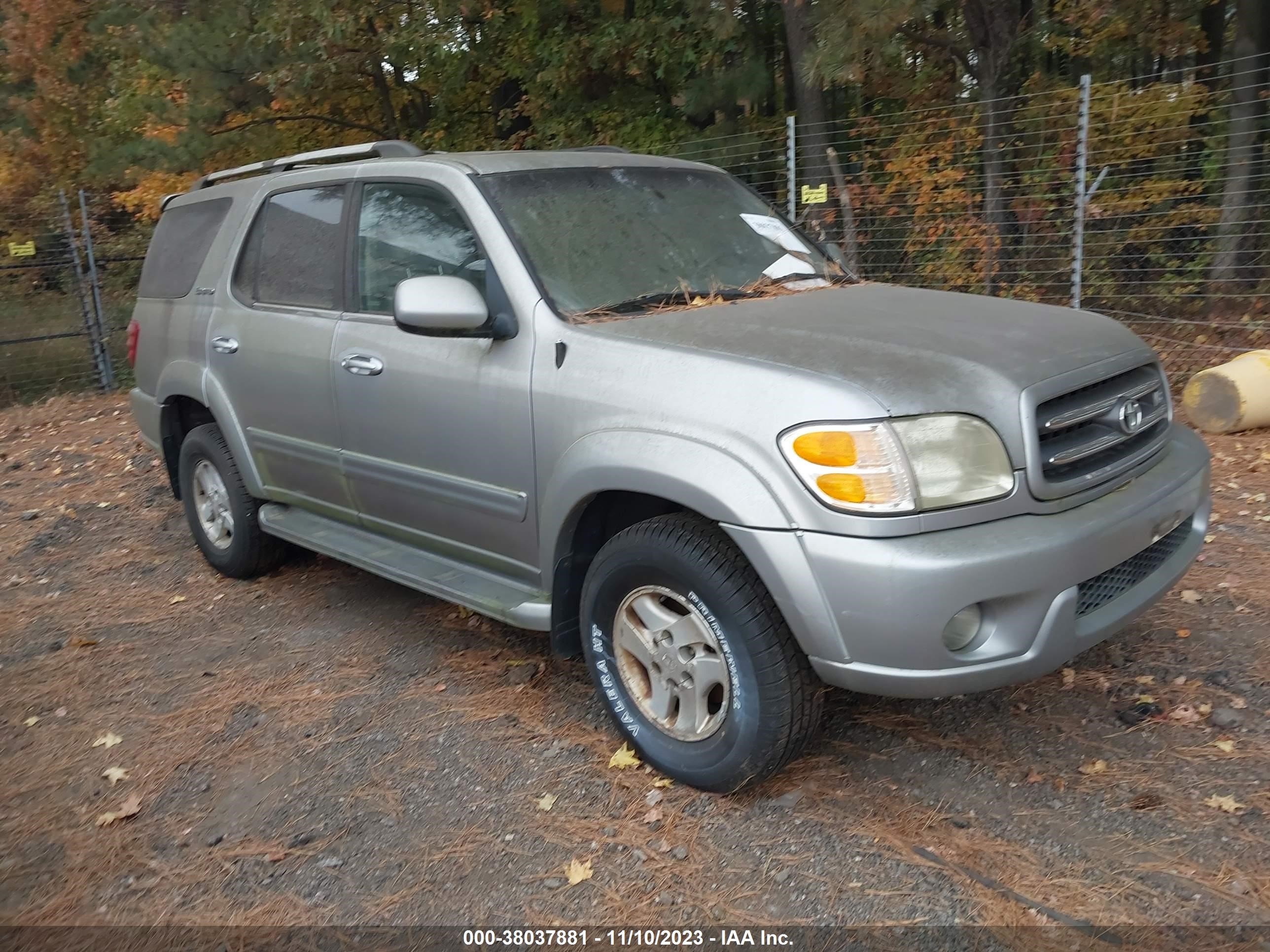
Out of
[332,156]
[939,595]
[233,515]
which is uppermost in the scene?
[332,156]

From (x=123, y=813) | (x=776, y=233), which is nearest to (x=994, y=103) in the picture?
(x=776, y=233)

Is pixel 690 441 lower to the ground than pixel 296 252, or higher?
lower

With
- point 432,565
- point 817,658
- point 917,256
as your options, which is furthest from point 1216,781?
point 917,256

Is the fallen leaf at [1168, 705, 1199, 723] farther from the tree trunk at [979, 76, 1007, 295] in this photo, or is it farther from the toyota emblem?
the tree trunk at [979, 76, 1007, 295]

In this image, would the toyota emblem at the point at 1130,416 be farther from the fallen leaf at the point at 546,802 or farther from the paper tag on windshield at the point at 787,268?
the fallen leaf at the point at 546,802

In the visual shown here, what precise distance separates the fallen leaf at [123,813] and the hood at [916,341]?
2.14 meters

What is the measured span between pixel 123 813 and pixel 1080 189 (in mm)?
7468

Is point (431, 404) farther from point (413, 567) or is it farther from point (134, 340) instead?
point (134, 340)

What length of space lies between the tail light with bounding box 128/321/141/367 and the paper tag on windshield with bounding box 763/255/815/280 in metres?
3.69

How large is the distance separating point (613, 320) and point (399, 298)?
0.70 m

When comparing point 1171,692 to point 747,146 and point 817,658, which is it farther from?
point 747,146

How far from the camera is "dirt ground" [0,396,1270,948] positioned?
9.27 feet

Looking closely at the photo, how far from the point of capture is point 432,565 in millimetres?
4102

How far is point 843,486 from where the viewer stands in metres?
2.75
